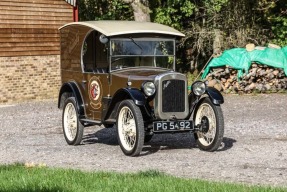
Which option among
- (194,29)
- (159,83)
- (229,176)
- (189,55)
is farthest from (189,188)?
(189,55)

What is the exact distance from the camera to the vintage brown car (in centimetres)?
1056

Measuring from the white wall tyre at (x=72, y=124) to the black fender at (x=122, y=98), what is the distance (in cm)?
82

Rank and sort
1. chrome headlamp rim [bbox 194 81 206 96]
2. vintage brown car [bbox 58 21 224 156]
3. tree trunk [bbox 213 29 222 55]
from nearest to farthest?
1. vintage brown car [bbox 58 21 224 156]
2. chrome headlamp rim [bbox 194 81 206 96]
3. tree trunk [bbox 213 29 222 55]

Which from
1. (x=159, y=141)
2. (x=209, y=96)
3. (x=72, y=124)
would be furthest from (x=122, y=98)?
(x=159, y=141)

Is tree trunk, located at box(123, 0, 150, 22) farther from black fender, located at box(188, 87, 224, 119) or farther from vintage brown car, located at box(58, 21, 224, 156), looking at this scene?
black fender, located at box(188, 87, 224, 119)

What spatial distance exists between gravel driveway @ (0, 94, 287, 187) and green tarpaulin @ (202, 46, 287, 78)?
548 centimetres

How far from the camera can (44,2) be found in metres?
23.6

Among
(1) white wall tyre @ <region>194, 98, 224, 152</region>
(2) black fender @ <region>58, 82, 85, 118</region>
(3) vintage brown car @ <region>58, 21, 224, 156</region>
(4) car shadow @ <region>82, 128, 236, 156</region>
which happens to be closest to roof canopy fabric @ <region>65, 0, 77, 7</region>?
(4) car shadow @ <region>82, 128, 236, 156</region>

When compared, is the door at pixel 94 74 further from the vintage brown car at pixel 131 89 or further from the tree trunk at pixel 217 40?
the tree trunk at pixel 217 40

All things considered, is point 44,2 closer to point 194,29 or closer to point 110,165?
point 194,29

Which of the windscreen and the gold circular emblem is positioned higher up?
the windscreen

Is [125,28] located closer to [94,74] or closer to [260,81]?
[94,74]

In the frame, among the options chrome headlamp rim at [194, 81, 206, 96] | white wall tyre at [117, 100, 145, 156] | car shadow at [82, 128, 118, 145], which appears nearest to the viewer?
white wall tyre at [117, 100, 145, 156]

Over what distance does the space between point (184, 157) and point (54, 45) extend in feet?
48.1
